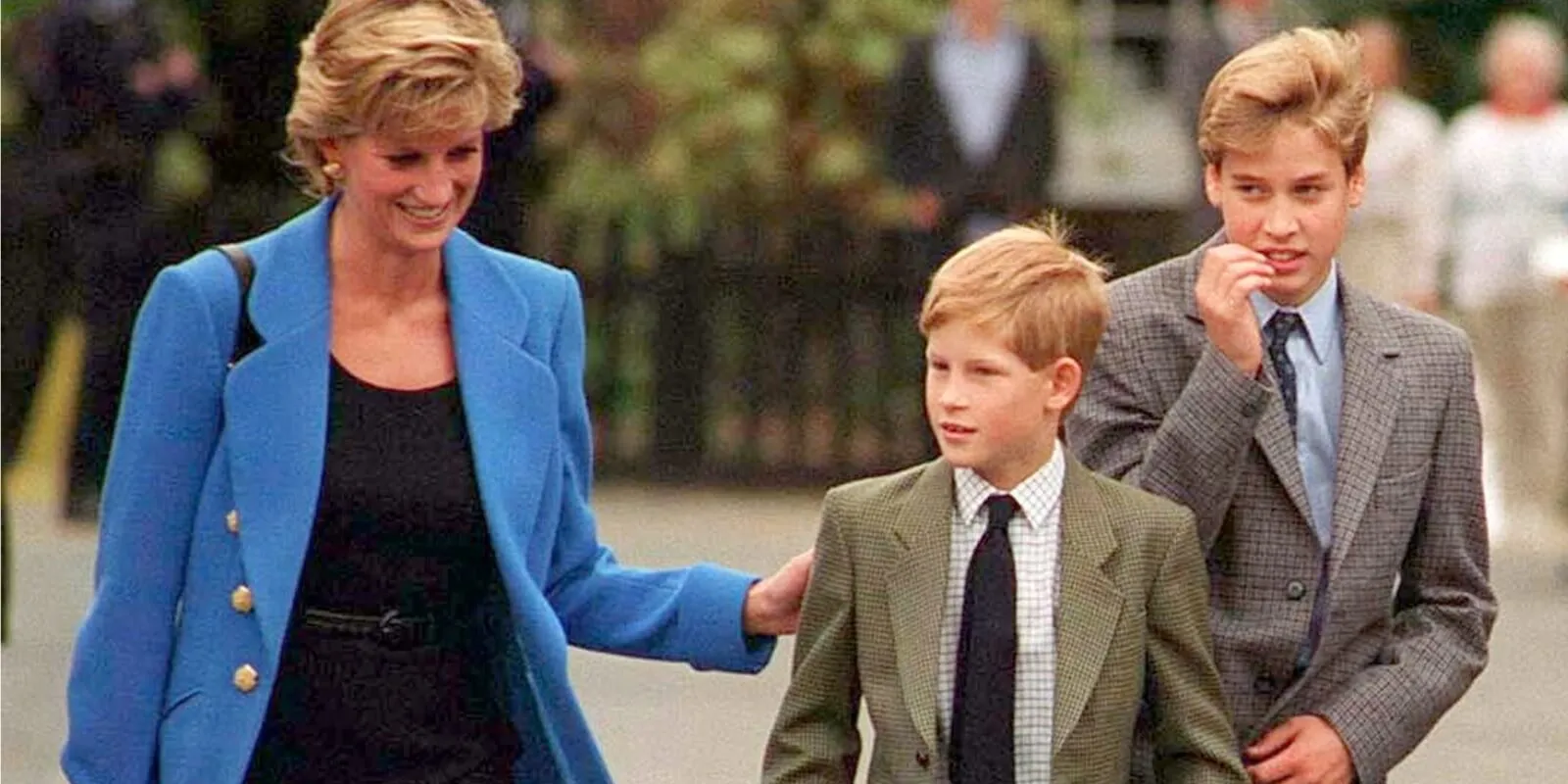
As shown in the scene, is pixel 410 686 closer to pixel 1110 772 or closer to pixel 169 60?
pixel 1110 772

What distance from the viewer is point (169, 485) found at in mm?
4641

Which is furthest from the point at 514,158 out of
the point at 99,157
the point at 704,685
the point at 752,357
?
the point at 752,357

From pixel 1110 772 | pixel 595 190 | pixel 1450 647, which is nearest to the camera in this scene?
pixel 1110 772

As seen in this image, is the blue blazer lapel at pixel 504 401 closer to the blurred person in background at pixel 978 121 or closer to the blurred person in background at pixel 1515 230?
the blurred person in background at pixel 978 121

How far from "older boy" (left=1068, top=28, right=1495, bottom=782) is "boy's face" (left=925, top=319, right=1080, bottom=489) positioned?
20 centimetres

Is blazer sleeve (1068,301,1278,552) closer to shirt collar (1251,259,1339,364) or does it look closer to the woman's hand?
shirt collar (1251,259,1339,364)

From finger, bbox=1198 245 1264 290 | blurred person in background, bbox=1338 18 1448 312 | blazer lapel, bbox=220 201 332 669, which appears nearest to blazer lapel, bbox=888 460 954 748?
finger, bbox=1198 245 1264 290

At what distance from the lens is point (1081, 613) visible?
14.5ft

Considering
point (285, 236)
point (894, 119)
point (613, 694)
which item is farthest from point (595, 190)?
point (285, 236)

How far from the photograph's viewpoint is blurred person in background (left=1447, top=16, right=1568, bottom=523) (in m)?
14.1

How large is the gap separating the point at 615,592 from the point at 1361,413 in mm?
1015

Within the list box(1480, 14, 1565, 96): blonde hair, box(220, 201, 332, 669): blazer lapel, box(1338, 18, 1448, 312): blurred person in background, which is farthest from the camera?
box(1338, 18, 1448, 312): blurred person in background

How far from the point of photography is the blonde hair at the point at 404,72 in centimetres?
460

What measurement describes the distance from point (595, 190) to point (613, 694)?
7.12 metres
